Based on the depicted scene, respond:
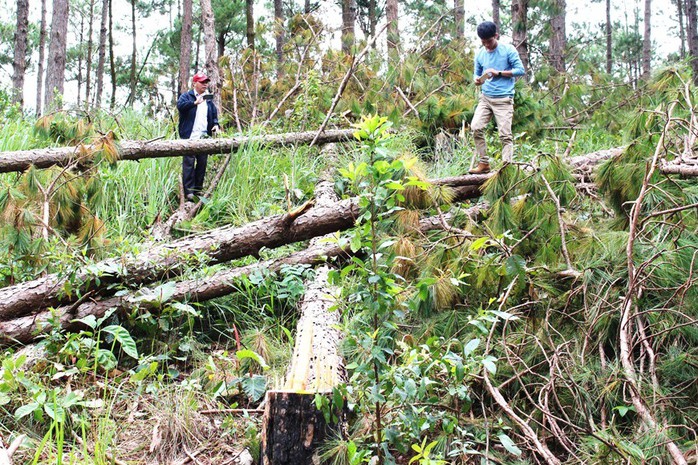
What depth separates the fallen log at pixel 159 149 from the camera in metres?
5.36

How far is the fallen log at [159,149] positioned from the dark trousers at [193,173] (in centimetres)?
19

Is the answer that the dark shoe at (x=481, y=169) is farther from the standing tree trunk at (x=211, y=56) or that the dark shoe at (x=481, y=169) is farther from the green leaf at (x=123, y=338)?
the standing tree trunk at (x=211, y=56)

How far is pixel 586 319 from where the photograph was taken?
10.7ft

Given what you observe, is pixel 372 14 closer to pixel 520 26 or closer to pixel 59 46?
pixel 59 46

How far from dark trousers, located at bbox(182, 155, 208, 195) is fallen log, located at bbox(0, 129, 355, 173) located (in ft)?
0.63

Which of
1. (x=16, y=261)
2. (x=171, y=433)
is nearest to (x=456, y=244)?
(x=171, y=433)

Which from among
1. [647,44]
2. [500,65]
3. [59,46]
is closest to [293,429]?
[500,65]

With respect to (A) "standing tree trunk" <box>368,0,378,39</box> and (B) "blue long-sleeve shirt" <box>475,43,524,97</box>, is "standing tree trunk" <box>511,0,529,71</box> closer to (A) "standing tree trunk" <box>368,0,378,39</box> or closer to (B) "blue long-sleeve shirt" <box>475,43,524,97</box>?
(B) "blue long-sleeve shirt" <box>475,43,524,97</box>

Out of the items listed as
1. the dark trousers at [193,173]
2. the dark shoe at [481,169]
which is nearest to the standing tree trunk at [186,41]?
the dark trousers at [193,173]

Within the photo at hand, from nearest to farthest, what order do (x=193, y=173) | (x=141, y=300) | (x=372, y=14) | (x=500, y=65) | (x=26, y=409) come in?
1. (x=26, y=409)
2. (x=141, y=300)
3. (x=500, y=65)
4. (x=193, y=173)
5. (x=372, y=14)

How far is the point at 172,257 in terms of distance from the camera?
4441mm

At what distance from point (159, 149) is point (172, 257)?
7.15 ft

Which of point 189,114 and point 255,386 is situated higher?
point 189,114

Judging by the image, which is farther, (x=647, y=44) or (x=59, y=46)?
(x=647, y=44)
